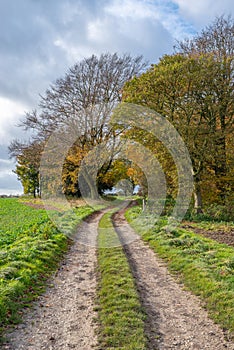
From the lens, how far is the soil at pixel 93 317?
16.9 ft

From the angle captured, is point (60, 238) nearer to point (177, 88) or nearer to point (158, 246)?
point (158, 246)

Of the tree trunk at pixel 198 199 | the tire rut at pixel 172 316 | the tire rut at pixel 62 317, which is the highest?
the tree trunk at pixel 198 199

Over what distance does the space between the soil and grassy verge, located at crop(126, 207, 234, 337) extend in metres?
0.26

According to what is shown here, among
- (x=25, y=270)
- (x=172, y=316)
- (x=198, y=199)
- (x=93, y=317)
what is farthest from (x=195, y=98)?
(x=93, y=317)

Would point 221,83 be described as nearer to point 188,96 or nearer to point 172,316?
point 188,96

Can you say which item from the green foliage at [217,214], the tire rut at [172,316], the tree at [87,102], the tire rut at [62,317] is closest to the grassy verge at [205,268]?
the tire rut at [172,316]

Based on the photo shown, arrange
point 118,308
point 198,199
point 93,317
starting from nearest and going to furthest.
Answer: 1. point 93,317
2. point 118,308
3. point 198,199

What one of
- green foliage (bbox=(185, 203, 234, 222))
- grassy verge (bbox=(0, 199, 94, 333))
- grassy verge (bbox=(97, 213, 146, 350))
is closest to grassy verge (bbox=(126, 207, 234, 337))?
grassy verge (bbox=(97, 213, 146, 350))

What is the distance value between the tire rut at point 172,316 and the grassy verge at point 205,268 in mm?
239

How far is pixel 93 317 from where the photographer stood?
6.02 metres

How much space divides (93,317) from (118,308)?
22.1 inches

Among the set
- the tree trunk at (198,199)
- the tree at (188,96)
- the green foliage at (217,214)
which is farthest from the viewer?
the tree trunk at (198,199)

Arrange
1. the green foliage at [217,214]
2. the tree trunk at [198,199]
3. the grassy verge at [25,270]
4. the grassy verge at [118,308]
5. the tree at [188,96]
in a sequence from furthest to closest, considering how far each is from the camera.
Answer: the tree trunk at [198,199]
the green foliage at [217,214]
the tree at [188,96]
the grassy verge at [25,270]
the grassy verge at [118,308]

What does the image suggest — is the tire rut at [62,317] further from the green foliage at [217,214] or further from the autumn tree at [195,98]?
the autumn tree at [195,98]
